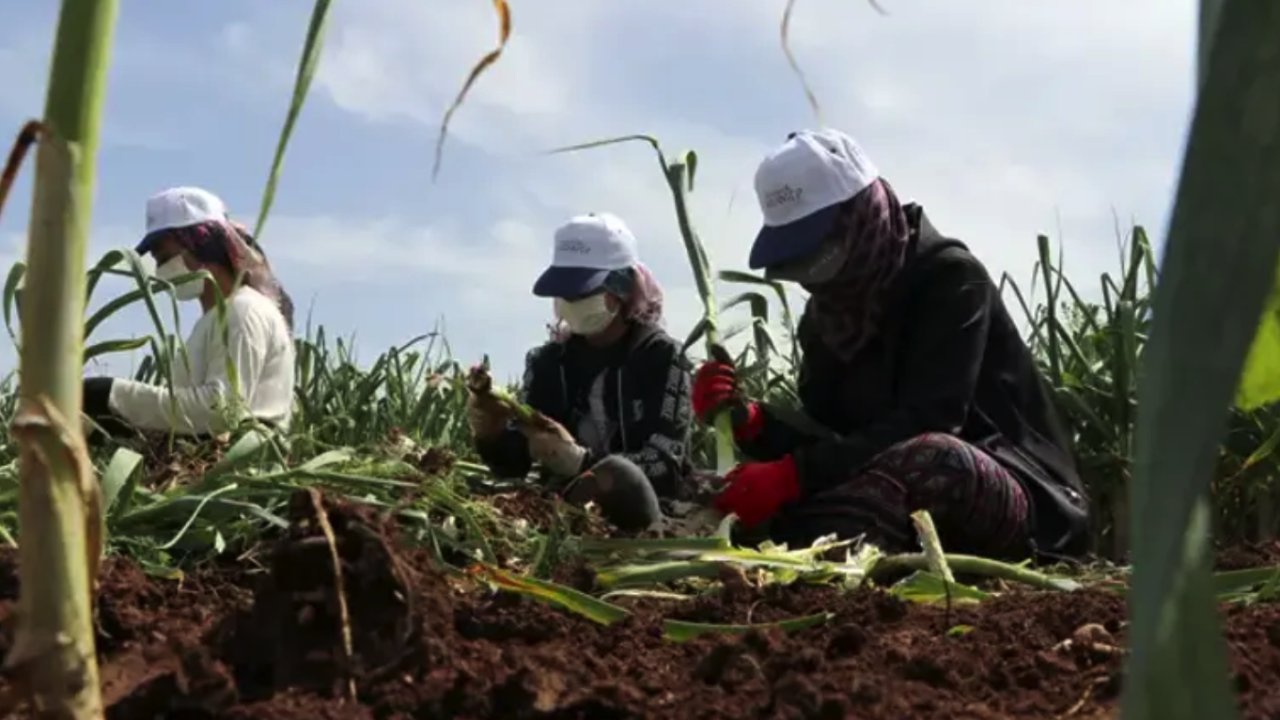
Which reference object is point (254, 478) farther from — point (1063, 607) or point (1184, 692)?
point (1184, 692)

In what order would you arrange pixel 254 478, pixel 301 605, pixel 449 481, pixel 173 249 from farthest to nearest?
1. pixel 173 249
2. pixel 449 481
3. pixel 254 478
4. pixel 301 605

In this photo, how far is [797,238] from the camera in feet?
8.18

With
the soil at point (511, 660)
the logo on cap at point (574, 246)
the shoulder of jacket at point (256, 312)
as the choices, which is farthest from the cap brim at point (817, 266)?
the soil at point (511, 660)

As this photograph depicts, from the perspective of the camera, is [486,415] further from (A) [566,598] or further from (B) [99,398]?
(A) [566,598]

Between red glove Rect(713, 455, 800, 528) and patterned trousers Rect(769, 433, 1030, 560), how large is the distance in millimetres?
89

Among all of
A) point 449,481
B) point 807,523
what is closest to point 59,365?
point 449,481

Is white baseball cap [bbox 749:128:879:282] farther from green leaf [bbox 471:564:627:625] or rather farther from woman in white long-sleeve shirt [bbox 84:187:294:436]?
green leaf [bbox 471:564:627:625]

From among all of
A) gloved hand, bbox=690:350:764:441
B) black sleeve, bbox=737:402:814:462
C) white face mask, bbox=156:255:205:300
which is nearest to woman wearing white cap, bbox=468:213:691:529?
black sleeve, bbox=737:402:814:462

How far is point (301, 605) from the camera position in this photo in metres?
0.97

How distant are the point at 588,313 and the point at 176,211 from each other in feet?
2.73

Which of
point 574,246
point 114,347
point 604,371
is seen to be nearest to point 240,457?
point 114,347

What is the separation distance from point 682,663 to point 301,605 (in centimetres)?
26

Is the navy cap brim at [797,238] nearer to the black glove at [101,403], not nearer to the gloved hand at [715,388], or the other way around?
the gloved hand at [715,388]

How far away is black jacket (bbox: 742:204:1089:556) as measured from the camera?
7.87 feet
